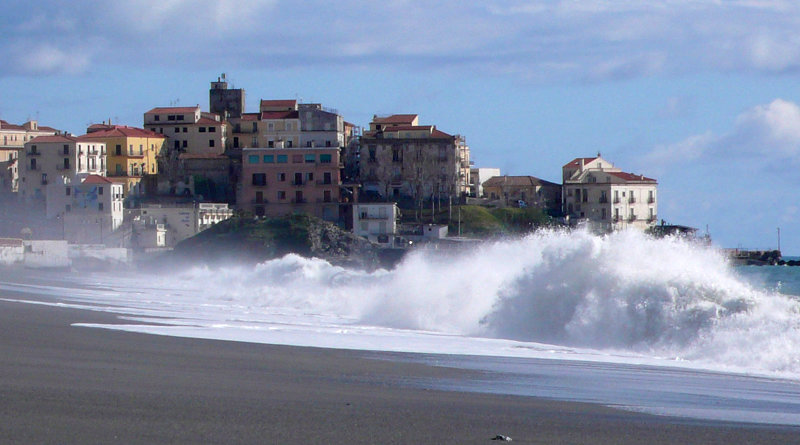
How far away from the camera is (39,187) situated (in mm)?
88625

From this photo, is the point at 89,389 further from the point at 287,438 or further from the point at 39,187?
the point at 39,187

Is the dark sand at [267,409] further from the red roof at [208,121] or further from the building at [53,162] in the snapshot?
the red roof at [208,121]

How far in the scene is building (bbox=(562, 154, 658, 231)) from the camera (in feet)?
300

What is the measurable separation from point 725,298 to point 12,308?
15.5m

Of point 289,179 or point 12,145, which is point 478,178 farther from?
point 12,145

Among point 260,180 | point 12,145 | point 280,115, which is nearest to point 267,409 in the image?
point 260,180

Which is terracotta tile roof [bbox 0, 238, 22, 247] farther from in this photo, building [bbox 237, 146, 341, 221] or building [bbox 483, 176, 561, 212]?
building [bbox 483, 176, 561, 212]

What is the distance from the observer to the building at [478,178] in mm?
96075

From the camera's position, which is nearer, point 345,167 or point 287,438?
point 287,438

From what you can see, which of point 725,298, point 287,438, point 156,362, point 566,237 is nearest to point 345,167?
point 566,237

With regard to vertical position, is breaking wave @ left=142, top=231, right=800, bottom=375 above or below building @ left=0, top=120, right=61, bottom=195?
below

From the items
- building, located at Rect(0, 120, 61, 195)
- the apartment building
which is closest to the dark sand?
the apartment building

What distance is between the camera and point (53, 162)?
8819 centimetres

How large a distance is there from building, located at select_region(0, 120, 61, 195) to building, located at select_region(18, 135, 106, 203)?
12.3ft
